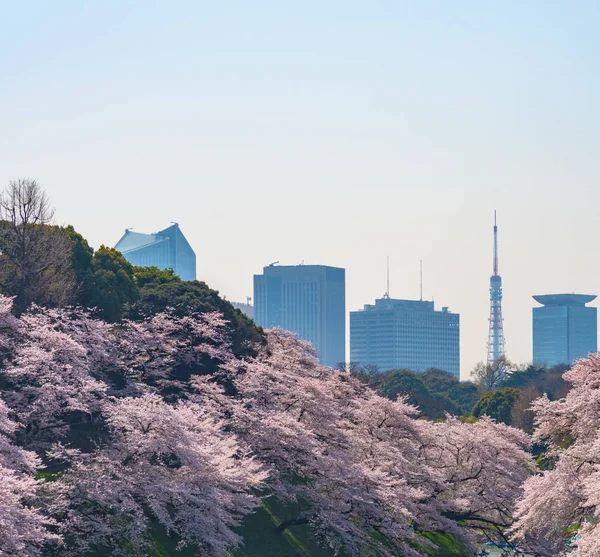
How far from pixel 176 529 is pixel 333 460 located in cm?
1060

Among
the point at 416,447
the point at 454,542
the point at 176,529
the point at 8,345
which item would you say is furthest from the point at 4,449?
the point at 454,542

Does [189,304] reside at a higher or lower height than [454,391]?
higher

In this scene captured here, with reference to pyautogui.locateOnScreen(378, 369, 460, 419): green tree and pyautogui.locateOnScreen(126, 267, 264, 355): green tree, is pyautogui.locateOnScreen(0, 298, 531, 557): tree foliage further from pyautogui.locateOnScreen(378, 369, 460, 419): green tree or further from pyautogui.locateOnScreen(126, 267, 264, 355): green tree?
pyautogui.locateOnScreen(378, 369, 460, 419): green tree

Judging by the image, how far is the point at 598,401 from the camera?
43969mm

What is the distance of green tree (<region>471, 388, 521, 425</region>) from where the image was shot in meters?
127

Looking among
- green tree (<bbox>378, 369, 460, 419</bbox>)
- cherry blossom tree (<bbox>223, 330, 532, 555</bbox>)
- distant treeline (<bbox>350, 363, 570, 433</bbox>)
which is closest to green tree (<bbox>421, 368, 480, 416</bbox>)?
distant treeline (<bbox>350, 363, 570, 433</bbox>)

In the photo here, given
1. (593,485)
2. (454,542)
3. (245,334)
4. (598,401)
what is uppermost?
(245,334)

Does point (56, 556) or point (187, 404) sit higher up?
point (187, 404)

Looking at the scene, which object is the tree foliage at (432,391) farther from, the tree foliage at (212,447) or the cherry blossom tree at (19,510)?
the cherry blossom tree at (19,510)

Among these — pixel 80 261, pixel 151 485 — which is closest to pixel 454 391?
pixel 80 261

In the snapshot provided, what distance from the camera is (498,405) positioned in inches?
5074

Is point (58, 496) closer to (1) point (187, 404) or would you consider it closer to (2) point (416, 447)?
(1) point (187, 404)

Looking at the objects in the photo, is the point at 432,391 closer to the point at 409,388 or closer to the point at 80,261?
the point at 409,388

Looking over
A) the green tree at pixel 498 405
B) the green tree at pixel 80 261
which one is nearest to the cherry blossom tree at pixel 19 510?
the green tree at pixel 80 261
